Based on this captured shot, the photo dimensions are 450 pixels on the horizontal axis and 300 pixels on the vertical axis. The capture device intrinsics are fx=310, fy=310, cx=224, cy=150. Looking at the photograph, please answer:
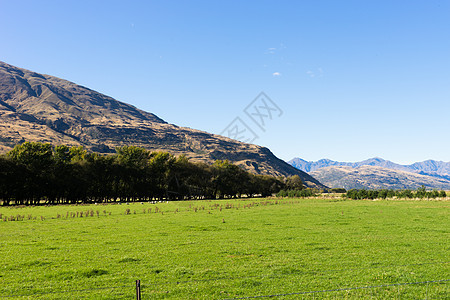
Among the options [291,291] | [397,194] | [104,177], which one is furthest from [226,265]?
[397,194]

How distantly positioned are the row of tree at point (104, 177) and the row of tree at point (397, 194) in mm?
56065

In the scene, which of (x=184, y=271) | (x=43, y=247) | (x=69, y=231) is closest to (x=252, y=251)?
(x=184, y=271)

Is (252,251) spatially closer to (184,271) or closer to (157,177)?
(184,271)

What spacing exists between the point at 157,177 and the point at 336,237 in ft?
347

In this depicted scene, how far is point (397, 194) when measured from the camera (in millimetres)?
103500

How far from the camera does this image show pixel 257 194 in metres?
169

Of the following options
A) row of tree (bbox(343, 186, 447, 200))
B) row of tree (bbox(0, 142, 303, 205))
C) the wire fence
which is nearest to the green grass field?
the wire fence

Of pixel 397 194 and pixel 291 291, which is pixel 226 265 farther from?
pixel 397 194

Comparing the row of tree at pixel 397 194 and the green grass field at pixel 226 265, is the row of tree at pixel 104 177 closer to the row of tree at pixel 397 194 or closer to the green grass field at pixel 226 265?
the row of tree at pixel 397 194

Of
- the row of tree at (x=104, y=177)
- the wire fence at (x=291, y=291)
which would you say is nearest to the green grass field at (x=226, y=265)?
the wire fence at (x=291, y=291)

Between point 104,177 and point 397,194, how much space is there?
3967 inches

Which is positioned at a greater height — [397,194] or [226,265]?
[397,194]

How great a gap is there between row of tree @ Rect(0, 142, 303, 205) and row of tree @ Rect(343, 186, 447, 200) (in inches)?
2207

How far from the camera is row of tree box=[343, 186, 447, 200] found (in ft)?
Answer: 317
